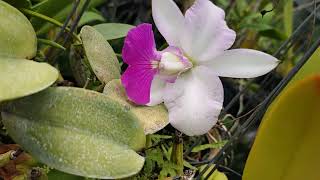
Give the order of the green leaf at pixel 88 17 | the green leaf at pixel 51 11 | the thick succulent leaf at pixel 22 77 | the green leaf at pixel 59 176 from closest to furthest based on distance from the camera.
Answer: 1. the thick succulent leaf at pixel 22 77
2. the green leaf at pixel 59 176
3. the green leaf at pixel 51 11
4. the green leaf at pixel 88 17

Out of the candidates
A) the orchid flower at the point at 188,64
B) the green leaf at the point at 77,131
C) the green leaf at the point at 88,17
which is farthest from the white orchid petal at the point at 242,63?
the green leaf at the point at 88,17

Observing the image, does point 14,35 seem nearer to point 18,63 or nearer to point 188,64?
point 18,63

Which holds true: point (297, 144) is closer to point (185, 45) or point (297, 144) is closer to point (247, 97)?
point (185, 45)

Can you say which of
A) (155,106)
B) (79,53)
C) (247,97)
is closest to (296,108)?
(155,106)

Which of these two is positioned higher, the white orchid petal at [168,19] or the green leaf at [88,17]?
the white orchid petal at [168,19]

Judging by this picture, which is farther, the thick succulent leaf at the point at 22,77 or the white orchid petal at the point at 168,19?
the white orchid petal at the point at 168,19

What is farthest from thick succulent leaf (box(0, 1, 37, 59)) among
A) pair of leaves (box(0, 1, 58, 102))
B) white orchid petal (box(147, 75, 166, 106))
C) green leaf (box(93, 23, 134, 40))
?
green leaf (box(93, 23, 134, 40))

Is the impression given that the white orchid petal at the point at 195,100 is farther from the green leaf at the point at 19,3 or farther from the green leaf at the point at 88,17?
the green leaf at the point at 88,17

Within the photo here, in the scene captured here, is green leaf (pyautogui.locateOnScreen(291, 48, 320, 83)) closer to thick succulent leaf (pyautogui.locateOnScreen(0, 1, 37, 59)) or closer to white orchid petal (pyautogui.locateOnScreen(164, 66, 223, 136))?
white orchid petal (pyautogui.locateOnScreen(164, 66, 223, 136))
